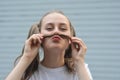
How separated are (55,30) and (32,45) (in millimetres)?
149

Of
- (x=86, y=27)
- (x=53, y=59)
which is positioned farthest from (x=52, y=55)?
(x=86, y=27)

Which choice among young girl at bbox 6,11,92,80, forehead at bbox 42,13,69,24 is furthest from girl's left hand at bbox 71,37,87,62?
forehead at bbox 42,13,69,24

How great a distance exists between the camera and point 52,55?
1554mm

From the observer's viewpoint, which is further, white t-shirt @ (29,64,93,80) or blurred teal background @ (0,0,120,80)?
blurred teal background @ (0,0,120,80)

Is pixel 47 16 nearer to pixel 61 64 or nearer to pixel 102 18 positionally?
pixel 61 64

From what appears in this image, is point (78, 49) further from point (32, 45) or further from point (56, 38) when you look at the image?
point (32, 45)

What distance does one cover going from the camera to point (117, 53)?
3.14 metres

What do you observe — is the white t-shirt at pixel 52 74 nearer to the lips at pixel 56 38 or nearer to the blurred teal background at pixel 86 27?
the lips at pixel 56 38

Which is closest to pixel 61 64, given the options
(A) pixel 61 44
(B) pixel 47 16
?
(A) pixel 61 44

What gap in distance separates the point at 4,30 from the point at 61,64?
6.92 feet

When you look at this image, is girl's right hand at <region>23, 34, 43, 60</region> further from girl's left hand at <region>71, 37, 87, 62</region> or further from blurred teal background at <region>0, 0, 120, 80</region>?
blurred teal background at <region>0, 0, 120, 80</region>

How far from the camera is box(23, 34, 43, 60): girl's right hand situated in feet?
4.95

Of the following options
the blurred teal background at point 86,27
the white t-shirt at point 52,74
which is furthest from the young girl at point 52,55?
the blurred teal background at point 86,27

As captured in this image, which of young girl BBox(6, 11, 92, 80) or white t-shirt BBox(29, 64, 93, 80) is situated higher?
young girl BBox(6, 11, 92, 80)
